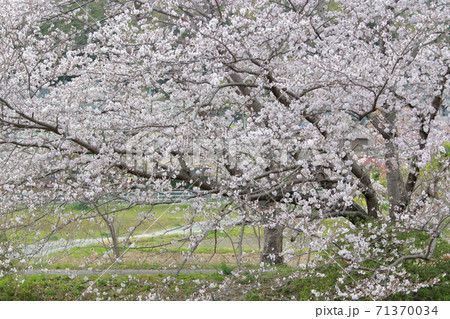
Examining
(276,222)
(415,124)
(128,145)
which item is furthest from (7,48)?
(415,124)

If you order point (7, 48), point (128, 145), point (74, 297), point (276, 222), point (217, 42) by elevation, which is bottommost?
point (74, 297)

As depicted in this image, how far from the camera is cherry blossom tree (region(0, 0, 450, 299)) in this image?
4926 millimetres

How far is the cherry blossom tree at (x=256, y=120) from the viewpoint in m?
4.93

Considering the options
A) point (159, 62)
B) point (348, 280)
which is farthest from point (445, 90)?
point (159, 62)

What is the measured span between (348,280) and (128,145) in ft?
11.5

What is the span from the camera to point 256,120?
198 inches

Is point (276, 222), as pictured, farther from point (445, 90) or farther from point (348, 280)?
point (445, 90)

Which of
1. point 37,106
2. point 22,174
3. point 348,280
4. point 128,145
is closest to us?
point 348,280

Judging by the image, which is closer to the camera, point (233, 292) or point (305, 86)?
point (305, 86)

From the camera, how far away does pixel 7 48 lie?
5578 millimetres

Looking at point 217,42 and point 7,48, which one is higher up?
point 7,48

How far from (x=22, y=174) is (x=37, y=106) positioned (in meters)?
1.35

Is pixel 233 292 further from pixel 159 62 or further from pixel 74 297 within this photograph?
pixel 159 62

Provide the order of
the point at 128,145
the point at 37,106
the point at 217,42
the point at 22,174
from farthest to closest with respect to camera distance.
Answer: the point at 22,174 < the point at 128,145 < the point at 37,106 < the point at 217,42
